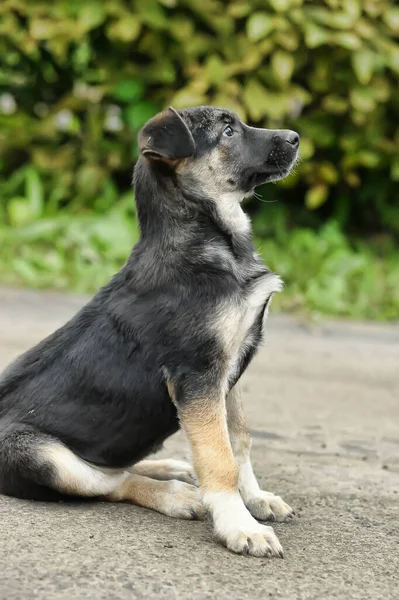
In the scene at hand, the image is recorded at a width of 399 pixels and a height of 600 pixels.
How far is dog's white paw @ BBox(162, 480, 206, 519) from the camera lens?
12.8 ft

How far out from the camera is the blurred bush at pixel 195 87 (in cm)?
812

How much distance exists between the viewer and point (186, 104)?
823 cm

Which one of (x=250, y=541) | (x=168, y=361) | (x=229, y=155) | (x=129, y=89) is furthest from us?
(x=129, y=89)

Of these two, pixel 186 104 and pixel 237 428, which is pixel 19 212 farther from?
pixel 237 428

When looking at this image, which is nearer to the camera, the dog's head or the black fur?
the black fur

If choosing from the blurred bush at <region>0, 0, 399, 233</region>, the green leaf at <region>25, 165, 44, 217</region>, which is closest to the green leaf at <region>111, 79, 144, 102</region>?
the blurred bush at <region>0, 0, 399, 233</region>

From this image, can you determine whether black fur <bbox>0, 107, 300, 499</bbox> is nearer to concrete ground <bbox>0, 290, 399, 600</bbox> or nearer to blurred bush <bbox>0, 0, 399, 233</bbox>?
concrete ground <bbox>0, 290, 399, 600</bbox>

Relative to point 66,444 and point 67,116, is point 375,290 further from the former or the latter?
point 66,444

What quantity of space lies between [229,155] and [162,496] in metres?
1.51

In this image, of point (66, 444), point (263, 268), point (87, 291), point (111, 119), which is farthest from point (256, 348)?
point (111, 119)

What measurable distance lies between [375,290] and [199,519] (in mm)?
4880

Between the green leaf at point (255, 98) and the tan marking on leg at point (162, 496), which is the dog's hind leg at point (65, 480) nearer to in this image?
the tan marking on leg at point (162, 496)

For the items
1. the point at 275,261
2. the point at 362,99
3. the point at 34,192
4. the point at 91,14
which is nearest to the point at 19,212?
the point at 34,192

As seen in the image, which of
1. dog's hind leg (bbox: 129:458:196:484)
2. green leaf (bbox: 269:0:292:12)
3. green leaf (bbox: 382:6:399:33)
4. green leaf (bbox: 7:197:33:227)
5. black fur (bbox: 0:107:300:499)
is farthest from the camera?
green leaf (bbox: 7:197:33:227)
